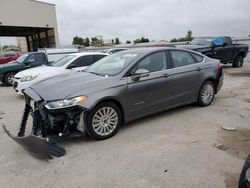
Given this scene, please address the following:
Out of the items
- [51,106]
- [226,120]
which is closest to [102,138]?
[51,106]

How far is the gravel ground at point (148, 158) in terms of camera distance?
3.17 metres

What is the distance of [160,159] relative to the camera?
366 centimetres

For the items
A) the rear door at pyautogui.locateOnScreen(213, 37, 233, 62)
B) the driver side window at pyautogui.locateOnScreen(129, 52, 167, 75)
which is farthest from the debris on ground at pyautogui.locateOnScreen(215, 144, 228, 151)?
the rear door at pyautogui.locateOnScreen(213, 37, 233, 62)

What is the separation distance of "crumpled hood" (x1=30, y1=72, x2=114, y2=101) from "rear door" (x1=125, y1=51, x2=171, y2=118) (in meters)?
0.56

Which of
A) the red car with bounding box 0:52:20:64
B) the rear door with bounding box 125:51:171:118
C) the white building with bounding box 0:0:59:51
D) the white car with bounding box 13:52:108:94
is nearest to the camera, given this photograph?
the rear door with bounding box 125:51:171:118

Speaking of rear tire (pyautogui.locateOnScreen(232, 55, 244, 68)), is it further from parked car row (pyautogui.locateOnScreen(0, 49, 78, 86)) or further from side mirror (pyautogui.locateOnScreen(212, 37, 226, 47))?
parked car row (pyautogui.locateOnScreen(0, 49, 78, 86))

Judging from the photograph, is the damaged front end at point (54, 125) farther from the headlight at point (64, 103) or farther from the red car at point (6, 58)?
the red car at point (6, 58)

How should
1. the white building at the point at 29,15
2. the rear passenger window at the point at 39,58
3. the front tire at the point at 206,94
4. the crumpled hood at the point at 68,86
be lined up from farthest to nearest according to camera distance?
the white building at the point at 29,15 → the rear passenger window at the point at 39,58 → the front tire at the point at 206,94 → the crumpled hood at the point at 68,86

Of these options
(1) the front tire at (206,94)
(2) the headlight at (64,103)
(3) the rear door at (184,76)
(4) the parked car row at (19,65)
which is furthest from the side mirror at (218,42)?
(2) the headlight at (64,103)

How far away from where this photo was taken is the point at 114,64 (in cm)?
530

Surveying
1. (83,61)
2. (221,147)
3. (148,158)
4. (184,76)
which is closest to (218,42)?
(83,61)

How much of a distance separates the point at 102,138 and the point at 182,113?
2.27m

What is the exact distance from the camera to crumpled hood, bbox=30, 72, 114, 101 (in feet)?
13.8

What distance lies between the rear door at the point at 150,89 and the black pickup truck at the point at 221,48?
808 centimetres
